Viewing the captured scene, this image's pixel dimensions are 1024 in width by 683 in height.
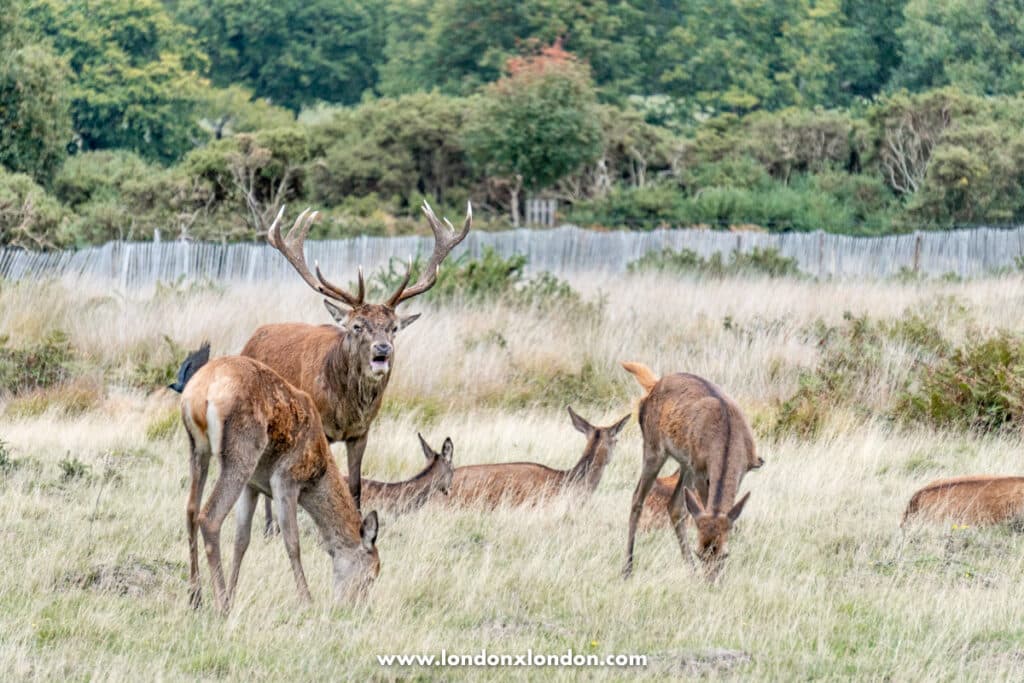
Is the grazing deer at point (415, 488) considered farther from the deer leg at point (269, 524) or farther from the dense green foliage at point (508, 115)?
the dense green foliage at point (508, 115)

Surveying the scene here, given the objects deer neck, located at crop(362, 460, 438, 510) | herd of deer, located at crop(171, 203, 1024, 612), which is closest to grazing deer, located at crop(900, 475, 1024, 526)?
herd of deer, located at crop(171, 203, 1024, 612)

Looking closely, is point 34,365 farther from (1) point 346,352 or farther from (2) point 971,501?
(2) point 971,501

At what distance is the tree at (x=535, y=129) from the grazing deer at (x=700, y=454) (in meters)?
27.7

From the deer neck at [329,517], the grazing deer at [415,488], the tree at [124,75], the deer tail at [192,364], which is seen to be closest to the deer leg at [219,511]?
the deer neck at [329,517]

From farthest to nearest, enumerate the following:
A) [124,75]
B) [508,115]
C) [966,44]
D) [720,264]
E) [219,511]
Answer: [124,75], [966,44], [508,115], [720,264], [219,511]

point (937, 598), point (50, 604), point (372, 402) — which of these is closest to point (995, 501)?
point (937, 598)

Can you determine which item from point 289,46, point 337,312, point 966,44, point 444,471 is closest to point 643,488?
point 444,471

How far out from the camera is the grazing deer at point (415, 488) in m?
9.35

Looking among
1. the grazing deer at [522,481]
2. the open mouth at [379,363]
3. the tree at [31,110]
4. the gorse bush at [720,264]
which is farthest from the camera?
the tree at [31,110]

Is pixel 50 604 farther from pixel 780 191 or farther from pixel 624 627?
pixel 780 191

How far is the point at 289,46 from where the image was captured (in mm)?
65375

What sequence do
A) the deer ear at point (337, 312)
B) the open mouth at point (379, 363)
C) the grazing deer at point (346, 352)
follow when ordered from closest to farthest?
the open mouth at point (379, 363) < the grazing deer at point (346, 352) < the deer ear at point (337, 312)

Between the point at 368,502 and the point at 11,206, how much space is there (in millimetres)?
15717

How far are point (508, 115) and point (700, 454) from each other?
29.8 metres
